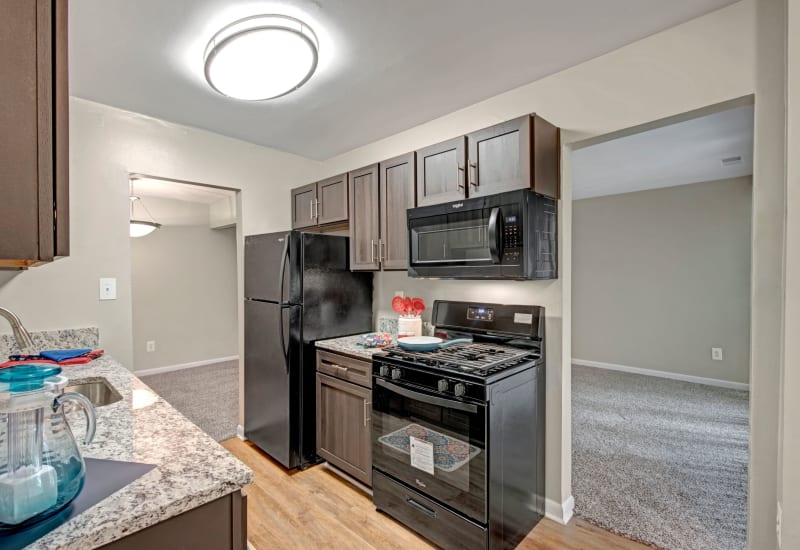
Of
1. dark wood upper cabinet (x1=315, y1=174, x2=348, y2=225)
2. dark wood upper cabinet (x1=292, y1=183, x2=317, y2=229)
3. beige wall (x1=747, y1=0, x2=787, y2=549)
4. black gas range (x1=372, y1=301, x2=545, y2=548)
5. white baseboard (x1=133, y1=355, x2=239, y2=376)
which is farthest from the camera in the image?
white baseboard (x1=133, y1=355, x2=239, y2=376)

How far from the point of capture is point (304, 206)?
341 centimetres

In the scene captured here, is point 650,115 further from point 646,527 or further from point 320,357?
point 320,357

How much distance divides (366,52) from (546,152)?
1.05 metres

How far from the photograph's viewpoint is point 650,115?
6.17 feet

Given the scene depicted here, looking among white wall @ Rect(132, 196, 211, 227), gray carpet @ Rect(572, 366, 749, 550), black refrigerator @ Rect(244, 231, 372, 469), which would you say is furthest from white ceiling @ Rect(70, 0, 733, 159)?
white wall @ Rect(132, 196, 211, 227)

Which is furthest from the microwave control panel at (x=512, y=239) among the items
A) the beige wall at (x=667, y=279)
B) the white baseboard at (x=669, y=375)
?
the white baseboard at (x=669, y=375)

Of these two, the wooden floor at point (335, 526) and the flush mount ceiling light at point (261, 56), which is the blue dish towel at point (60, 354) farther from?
the flush mount ceiling light at point (261, 56)

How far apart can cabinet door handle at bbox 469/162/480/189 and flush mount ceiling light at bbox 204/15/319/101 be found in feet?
3.11

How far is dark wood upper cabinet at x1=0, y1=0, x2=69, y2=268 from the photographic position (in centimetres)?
63

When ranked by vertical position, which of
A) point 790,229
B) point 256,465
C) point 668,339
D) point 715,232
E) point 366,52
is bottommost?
point 256,465

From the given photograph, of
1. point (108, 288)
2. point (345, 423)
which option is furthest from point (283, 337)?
point (108, 288)

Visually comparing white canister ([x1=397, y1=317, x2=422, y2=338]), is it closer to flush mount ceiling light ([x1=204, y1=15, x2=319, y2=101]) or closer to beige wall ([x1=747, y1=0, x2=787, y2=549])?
flush mount ceiling light ([x1=204, y1=15, x2=319, y2=101])

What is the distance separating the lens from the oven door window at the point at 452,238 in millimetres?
2096

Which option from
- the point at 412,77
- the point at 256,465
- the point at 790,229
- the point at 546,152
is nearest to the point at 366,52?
the point at 412,77
